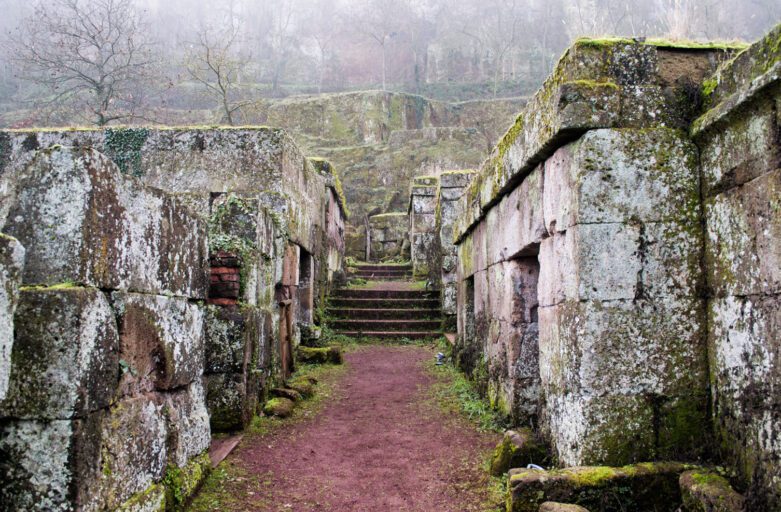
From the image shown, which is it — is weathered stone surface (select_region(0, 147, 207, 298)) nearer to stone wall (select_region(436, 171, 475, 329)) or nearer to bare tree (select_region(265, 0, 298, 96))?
stone wall (select_region(436, 171, 475, 329))

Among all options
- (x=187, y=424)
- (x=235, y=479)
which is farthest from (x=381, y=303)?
(x=187, y=424)

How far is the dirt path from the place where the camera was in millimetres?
3504

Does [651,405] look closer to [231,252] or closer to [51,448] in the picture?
[51,448]

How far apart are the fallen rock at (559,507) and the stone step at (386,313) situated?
30.4 feet

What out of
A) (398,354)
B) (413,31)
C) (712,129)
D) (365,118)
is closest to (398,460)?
(712,129)

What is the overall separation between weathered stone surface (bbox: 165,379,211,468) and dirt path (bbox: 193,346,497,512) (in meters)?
0.40

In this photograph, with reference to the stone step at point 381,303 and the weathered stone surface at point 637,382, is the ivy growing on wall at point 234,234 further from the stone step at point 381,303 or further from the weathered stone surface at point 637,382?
the stone step at point 381,303

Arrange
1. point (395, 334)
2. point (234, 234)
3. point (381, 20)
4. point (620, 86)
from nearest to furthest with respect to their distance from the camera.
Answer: point (620, 86), point (234, 234), point (395, 334), point (381, 20)

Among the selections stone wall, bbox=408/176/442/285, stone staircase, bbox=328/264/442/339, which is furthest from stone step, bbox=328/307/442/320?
stone wall, bbox=408/176/442/285

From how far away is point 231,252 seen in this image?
502 cm

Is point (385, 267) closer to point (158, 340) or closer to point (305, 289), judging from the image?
point (305, 289)

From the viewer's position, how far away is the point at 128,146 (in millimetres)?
6480

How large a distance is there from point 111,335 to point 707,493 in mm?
2952

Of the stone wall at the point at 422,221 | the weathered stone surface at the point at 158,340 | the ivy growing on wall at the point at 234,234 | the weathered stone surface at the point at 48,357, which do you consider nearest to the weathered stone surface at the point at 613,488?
the weathered stone surface at the point at 158,340
